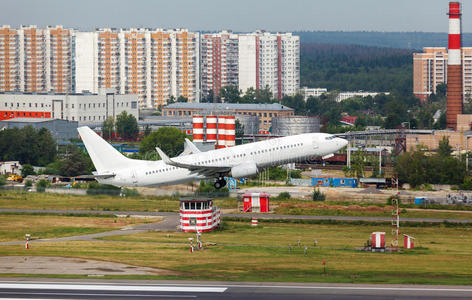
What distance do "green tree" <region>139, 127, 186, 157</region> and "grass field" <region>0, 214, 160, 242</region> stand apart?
80.8m

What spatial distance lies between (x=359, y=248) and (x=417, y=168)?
75.0 metres

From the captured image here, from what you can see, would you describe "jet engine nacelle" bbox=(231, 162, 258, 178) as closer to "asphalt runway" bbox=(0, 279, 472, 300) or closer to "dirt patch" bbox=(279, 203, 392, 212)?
"dirt patch" bbox=(279, 203, 392, 212)

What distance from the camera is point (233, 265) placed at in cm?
5612

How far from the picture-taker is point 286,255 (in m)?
60.4

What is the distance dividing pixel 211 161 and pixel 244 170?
13.2ft

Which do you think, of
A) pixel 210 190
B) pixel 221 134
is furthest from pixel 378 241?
pixel 221 134

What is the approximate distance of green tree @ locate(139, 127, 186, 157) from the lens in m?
165

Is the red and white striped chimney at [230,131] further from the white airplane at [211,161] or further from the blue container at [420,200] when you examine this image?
the white airplane at [211,161]

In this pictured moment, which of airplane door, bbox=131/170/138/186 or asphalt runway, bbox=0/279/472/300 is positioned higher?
airplane door, bbox=131/170/138/186

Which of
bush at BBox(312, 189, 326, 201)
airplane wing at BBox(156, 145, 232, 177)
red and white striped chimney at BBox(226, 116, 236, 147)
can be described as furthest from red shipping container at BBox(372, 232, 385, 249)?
red and white striped chimney at BBox(226, 116, 236, 147)

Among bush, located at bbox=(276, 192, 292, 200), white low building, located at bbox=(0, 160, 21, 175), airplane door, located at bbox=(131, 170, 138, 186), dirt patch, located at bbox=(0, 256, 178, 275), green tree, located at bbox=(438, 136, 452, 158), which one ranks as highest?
green tree, located at bbox=(438, 136, 452, 158)

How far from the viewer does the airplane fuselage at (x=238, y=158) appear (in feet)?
280

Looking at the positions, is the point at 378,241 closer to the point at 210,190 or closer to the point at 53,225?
the point at 53,225

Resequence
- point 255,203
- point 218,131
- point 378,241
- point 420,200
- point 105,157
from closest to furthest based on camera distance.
→ point 378,241
point 255,203
point 105,157
point 420,200
point 218,131
